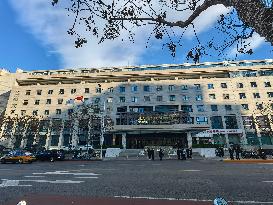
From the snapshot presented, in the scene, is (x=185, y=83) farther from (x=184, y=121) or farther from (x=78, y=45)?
(x=78, y=45)

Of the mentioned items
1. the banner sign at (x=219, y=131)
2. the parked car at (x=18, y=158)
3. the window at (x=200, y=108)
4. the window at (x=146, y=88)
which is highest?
the window at (x=146, y=88)

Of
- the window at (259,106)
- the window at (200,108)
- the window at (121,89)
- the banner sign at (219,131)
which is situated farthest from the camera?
the window at (121,89)

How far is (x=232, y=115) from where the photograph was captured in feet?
180

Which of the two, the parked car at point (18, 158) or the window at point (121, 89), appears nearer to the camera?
the parked car at point (18, 158)

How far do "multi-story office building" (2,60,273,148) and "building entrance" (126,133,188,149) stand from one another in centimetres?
20

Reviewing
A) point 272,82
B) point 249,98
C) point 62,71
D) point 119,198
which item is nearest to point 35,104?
point 62,71

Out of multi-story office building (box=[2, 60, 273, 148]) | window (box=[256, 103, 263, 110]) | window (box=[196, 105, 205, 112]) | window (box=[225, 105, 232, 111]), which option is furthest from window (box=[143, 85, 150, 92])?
window (box=[256, 103, 263, 110])

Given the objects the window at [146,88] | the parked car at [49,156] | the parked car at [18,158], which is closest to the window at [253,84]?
the window at [146,88]

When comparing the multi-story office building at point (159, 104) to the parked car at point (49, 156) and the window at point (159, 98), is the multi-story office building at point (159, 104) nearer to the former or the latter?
the window at point (159, 98)

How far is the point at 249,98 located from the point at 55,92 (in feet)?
146

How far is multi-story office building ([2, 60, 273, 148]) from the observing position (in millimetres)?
52625

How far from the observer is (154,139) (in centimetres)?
5291

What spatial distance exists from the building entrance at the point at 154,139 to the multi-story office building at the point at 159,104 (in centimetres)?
20

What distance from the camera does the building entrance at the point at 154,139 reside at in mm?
52281
